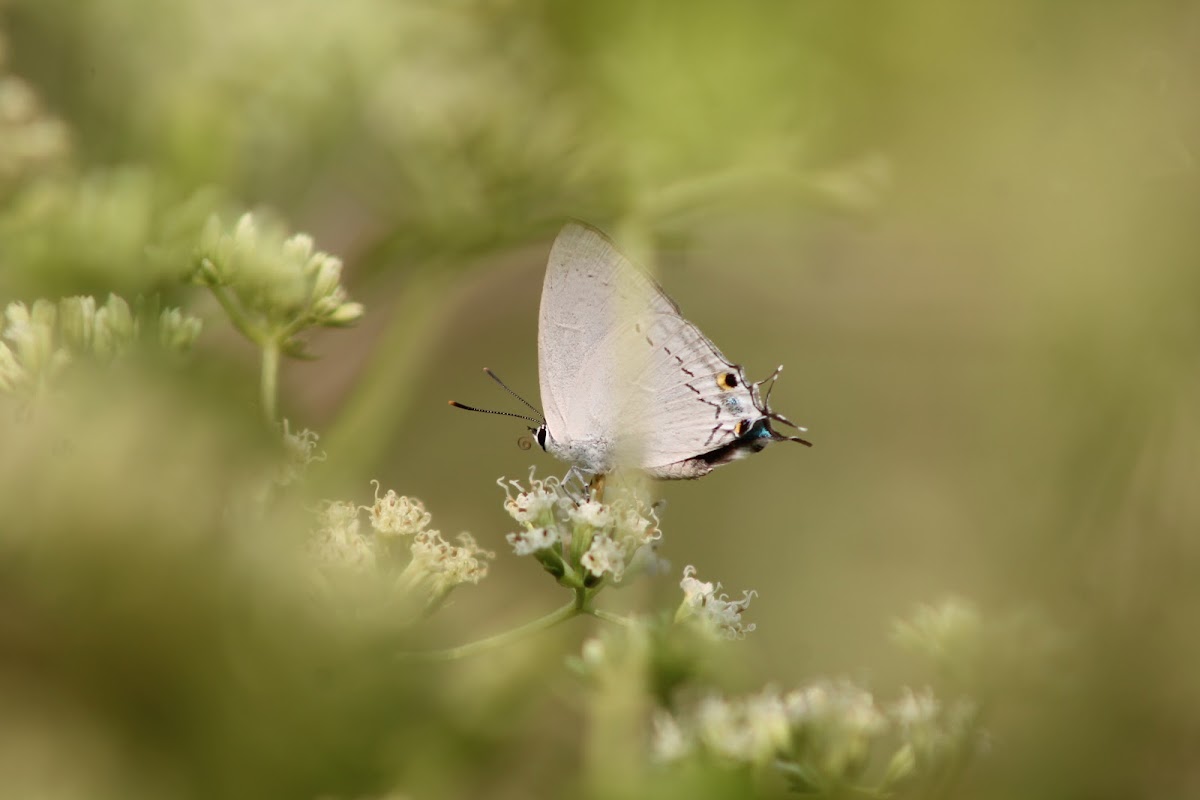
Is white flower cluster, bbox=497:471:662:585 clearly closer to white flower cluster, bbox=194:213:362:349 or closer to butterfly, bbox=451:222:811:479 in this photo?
butterfly, bbox=451:222:811:479

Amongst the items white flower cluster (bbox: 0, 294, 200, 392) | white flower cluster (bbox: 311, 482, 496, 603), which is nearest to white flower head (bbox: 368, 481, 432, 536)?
white flower cluster (bbox: 311, 482, 496, 603)

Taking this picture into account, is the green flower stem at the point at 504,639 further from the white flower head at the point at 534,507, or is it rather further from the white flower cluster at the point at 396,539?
the white flower head at the point at 534,507

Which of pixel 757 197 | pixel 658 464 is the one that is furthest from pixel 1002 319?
pixel 658 464

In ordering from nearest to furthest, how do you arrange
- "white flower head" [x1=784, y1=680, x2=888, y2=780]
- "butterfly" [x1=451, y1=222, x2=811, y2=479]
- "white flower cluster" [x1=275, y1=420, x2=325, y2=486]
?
"white flower cluster" [x1=275, y1=420, x2=325, y2=486] → "white flower head" [x1=784, y1=680, x2=888, y2=780] → "butterfly" [x1=451, y1=222, x2=811, y2=479]

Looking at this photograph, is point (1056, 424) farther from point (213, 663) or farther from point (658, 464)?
point (213, 663)

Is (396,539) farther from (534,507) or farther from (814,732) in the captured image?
(814,732)

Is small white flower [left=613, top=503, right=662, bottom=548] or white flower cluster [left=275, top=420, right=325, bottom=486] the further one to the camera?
small white flower [left=613, top=503, right=662, bottom=548]

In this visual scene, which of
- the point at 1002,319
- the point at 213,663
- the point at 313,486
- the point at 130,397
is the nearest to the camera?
the point at 213,663
